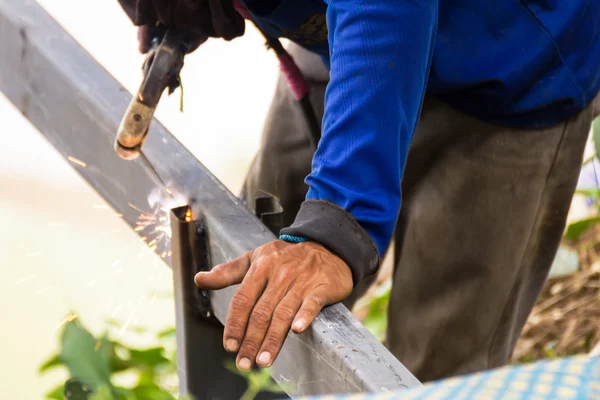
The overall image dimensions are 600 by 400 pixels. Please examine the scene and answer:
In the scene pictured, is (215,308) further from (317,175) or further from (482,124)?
(482,124)

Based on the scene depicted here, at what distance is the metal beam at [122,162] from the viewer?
102cm

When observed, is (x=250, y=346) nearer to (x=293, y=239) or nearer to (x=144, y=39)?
(x=293, y=239)

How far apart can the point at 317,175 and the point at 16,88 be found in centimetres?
85

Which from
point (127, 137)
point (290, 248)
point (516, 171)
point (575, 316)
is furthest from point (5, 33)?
point (575, 316)

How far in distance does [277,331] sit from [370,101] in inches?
13.5

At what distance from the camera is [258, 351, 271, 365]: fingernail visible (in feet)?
3.41

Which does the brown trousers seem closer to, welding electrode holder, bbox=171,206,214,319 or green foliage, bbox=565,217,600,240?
welding electrode holder, bbox=171,206,214,319

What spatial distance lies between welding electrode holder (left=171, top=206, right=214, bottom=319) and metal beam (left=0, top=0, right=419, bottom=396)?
0.03 meters

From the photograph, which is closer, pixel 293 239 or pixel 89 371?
pixel 293 239

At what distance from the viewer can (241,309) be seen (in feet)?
3.51

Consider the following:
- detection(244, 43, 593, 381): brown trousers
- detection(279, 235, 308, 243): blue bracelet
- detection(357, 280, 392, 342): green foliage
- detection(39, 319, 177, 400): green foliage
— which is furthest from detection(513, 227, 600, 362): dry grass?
detection(279, 235, 308, 243): blue bracelet

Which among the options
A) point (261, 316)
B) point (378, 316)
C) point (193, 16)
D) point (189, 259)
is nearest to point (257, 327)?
point (261, 316)

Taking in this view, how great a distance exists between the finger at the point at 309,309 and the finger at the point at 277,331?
16 millimetres

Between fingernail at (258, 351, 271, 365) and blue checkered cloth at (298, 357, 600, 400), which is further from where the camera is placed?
fingernail at (258, 351, 271, 365)
